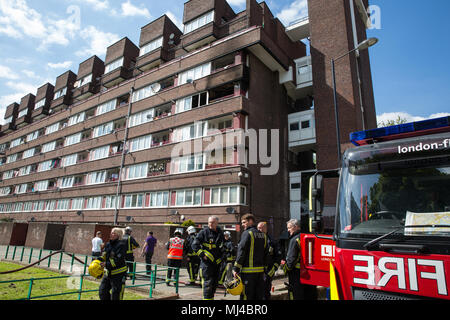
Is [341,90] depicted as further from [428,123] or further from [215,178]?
[428,123]

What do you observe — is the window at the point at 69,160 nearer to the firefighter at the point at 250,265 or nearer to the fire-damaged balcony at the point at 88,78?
the fire-damaged balcony at the point at 88,78

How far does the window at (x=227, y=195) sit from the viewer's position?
67.7ft

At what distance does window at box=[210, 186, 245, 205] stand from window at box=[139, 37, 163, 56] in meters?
21.2

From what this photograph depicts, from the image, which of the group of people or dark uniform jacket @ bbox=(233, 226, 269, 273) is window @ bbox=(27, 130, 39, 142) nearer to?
the group of people

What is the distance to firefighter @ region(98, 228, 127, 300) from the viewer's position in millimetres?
5387

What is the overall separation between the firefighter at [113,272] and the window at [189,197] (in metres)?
16.9

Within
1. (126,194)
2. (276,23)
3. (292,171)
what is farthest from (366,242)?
(276,23)

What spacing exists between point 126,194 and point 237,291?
84.4 ft

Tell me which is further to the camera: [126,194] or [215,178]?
[126,194]

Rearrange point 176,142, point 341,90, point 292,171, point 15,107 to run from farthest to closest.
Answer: point 15,107
point 292,171
point 176,142
point 341,90

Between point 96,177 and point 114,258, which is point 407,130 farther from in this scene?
point 96,177

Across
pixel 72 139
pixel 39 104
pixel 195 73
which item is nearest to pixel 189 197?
pixel 195 73

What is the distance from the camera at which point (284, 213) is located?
24656mm

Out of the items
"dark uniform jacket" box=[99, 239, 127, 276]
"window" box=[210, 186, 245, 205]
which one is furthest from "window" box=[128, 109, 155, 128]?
"dark uniform jacket" box=[99, 239, 127, 276]
